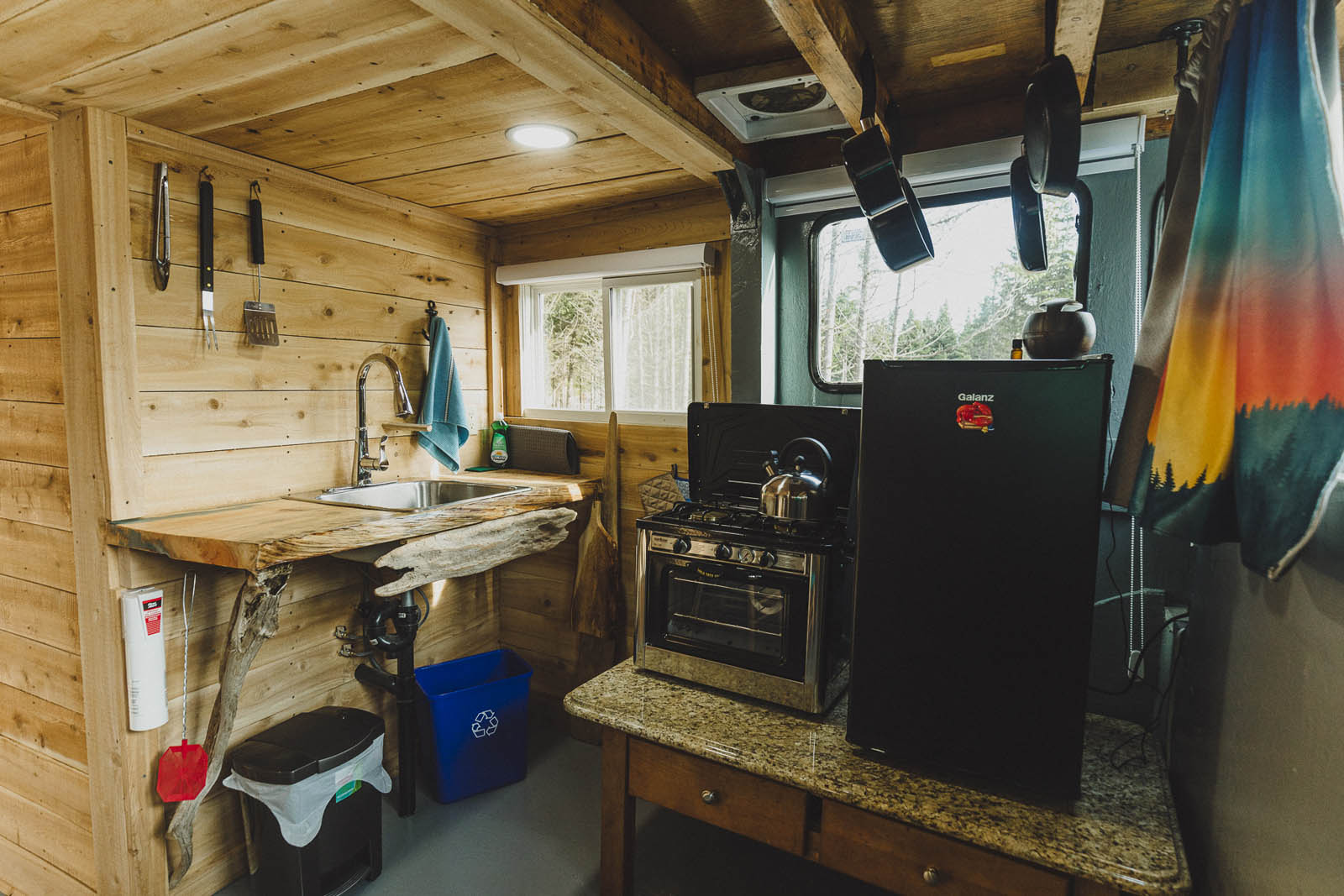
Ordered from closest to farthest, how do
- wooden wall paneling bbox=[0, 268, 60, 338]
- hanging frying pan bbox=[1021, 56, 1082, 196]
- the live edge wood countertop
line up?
1. hanging frying pan bbox=[1021, 56, 1082, 196]
2. the live edge wood countertop
3. wooden wall paneling bbox=[0, 268, 60, 338]

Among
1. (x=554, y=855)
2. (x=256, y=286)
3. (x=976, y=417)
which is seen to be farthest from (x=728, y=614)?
(x=256, y=286)

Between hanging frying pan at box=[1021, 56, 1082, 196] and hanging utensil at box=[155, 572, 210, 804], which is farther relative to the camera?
hanging utensil at box=[155, 572, 210, 804]

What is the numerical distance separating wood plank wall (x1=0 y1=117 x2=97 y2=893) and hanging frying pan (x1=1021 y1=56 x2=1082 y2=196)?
2498mm

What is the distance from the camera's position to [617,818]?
1765 millimetres

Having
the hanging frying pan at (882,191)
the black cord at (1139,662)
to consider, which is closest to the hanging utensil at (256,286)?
the hanging frying pan at (882,191)

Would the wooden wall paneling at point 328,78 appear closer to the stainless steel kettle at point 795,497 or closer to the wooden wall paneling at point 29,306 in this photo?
the wooden wall paneling at point 29,306

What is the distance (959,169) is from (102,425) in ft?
8.11

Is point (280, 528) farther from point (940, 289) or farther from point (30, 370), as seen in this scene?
point (940, 289)

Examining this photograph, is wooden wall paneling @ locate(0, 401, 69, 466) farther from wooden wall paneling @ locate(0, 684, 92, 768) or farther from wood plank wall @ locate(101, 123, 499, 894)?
wooden wall paneling @ locate(0, 684, 92, 768)

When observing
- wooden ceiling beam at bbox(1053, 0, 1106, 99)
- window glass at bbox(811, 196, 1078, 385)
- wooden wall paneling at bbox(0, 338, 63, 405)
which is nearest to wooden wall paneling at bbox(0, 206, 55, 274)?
wooden wall paneling at bbox(0, 338, 63, 405)

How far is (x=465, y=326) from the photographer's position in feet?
9.84

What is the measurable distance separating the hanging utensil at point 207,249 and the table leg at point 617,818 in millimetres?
1665

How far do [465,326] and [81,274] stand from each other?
138 cm

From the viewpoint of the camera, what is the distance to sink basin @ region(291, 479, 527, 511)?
7.79ft
